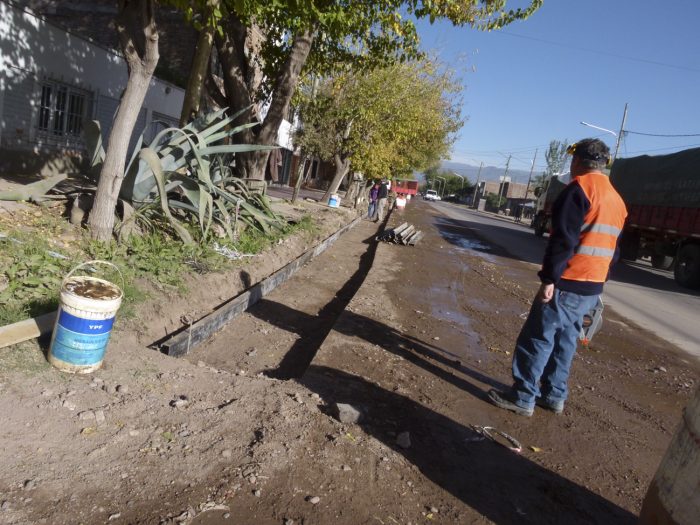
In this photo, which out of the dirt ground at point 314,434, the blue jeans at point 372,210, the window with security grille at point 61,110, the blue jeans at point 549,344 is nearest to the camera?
the dirt ground at point 314,434

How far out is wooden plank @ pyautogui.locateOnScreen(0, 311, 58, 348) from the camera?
10.9ft

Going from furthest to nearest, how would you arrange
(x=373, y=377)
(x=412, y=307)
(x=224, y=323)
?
(x=412, y=307) < (x=224, y=323) < (x=373, y=377)

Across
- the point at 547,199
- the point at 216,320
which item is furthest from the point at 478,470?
the point at 547,199

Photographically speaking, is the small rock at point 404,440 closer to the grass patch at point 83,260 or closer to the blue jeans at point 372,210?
the grass patch at point 83,260

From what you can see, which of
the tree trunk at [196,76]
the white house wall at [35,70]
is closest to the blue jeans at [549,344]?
the tree trunk at [196,76]

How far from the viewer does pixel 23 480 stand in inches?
93.6

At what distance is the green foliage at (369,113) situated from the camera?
59.0 feet

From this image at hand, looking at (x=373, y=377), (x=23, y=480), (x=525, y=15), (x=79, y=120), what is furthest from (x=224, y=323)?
(x=79, y=120)

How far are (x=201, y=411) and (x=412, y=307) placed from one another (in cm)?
414

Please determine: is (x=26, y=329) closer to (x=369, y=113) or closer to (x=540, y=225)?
(x=369, y=113)

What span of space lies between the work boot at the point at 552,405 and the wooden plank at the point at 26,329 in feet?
11.9

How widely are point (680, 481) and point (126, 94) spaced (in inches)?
227

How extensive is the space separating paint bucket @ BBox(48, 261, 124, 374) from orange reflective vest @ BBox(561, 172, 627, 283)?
3.07 metres

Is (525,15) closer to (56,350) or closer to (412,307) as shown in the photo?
(412,307)
